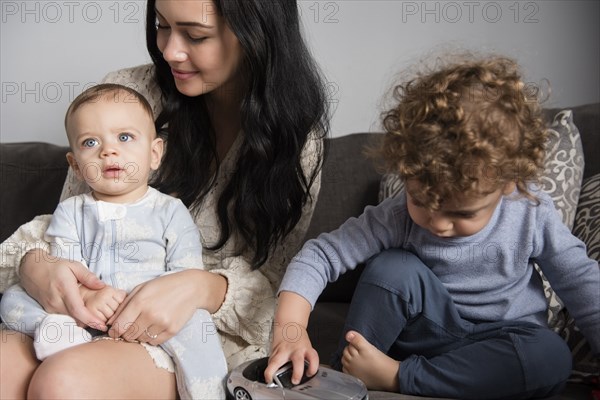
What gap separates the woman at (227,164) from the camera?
4.59 ft

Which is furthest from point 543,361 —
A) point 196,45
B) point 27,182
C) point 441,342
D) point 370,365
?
point 27,182

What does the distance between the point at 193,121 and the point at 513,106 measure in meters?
0.69

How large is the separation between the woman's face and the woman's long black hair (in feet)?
0.14

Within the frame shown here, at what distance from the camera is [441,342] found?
4.84 feet

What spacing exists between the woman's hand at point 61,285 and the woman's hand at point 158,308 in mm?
48

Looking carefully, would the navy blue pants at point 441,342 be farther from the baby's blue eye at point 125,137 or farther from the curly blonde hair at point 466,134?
the baby's blue eye at point 125,137

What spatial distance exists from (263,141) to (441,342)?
53 cm

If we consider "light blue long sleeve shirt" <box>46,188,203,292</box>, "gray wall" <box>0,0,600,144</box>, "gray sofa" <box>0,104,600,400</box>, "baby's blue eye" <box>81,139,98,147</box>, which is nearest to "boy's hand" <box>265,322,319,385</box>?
"light blue long sleeve shirt" <box>46,188,203,292</box>

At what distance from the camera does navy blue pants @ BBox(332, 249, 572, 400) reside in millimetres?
1391

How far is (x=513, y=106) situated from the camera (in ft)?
4.40

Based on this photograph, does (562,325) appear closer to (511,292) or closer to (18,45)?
(511,292)

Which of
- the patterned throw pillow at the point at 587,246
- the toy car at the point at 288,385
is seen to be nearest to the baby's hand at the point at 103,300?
the toy car at the point at 288,385

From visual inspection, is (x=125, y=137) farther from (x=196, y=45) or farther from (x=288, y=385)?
(x=288, y=385)

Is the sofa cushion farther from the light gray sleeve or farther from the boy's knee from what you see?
the boy's knee
